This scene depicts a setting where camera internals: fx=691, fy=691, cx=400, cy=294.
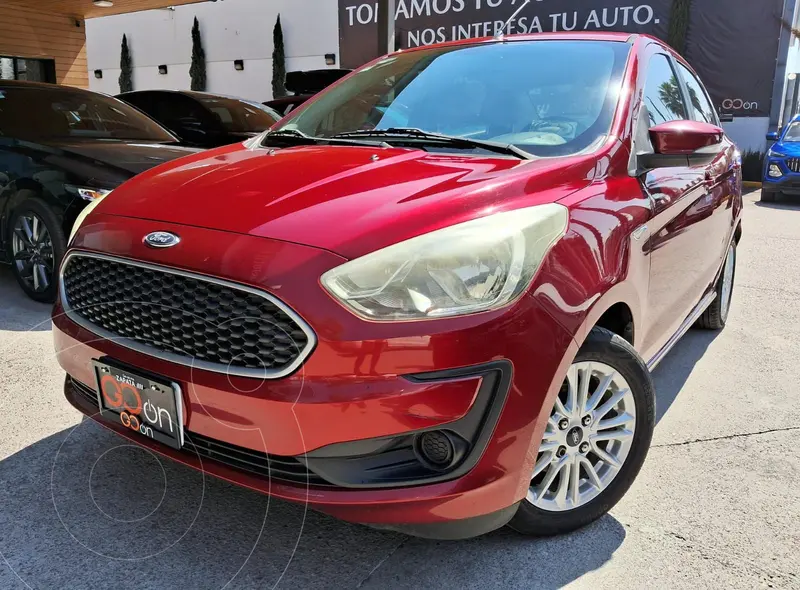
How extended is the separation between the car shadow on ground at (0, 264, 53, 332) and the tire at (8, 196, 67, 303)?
0.07 meters

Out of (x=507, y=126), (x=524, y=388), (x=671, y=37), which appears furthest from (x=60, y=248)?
(x=671, y=37)

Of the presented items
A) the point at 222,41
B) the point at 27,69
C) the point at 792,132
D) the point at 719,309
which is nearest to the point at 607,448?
the point at 719,309

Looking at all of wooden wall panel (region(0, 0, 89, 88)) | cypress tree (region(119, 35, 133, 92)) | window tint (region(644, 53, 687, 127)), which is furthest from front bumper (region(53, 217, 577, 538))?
cypress tree (region(119, 35, 133, 92))

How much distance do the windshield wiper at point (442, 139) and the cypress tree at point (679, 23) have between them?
13.1 meters

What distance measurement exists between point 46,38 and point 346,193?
1533cm

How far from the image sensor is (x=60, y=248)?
4.21 meters

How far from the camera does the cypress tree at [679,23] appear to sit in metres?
13.8

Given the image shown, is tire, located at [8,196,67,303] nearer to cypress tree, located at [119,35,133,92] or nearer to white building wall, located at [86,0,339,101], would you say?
white building wall, located at [86,0,339,101]

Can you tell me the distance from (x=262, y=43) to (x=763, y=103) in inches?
501

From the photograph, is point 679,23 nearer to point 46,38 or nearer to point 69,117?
point 69,117

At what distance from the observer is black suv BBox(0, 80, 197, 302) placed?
168 inches

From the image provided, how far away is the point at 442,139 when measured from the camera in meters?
2.47

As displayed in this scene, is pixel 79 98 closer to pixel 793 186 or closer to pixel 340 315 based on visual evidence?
pixel 340 315

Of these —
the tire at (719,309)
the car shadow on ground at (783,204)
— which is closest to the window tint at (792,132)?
the car shadow on ground at (783,204)
